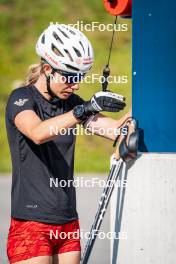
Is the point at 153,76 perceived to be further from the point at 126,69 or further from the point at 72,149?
the point at 126,69

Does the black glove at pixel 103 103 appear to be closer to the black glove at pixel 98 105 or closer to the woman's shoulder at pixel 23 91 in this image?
the black glove at pixel 98 105

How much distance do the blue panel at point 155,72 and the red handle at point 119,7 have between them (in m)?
0.27

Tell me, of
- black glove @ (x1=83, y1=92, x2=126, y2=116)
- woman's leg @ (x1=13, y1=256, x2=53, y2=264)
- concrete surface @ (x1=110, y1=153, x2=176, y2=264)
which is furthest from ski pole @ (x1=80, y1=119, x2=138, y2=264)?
woman's leg @ (x1=13, y1=256, x2=53, y2=264)

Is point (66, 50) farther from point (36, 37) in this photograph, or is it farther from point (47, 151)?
point (36, 37)

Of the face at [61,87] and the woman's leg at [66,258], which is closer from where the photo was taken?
the face at [61,87]

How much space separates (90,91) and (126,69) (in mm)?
947

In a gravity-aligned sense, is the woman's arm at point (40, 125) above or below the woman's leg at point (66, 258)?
above

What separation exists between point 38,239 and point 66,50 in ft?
3.82

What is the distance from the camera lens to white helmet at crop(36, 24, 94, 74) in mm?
5340

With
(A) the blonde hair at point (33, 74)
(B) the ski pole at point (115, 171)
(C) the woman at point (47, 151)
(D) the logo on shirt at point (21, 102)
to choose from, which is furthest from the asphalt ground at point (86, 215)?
(D) the logo on shirt at point (21, 102)

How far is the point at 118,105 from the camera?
16.9 ft

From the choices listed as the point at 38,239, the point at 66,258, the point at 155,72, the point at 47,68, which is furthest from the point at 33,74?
the point at 66,258

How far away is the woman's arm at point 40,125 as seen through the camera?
5027mm

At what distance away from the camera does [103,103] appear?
5098 mm
